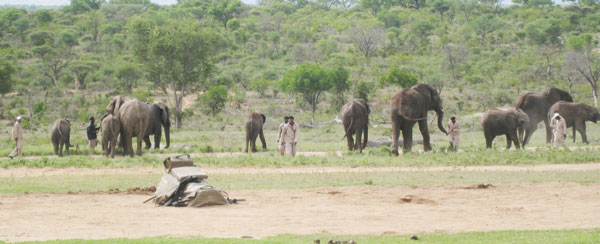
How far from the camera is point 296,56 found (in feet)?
261

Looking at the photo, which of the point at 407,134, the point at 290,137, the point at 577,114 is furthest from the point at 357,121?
the point at 577,114

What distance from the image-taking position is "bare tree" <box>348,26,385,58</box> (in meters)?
82.5

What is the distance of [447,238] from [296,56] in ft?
232

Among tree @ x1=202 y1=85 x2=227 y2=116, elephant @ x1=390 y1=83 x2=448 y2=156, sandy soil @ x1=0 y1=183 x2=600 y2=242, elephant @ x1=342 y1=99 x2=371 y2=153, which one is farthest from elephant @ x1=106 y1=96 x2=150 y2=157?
tree @ x1=202 y1=85 x2=227 y2=116

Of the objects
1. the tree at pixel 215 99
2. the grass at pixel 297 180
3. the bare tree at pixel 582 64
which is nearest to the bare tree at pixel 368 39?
the bare tree at pixel 582 64

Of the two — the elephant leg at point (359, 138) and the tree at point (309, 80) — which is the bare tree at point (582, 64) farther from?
the elephant leg at point (359, 138)

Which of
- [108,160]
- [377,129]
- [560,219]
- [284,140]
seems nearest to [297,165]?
[284,140]

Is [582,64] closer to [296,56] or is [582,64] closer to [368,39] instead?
[368,39]

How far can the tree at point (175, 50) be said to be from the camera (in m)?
43.5

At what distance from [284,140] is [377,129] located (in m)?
15.9

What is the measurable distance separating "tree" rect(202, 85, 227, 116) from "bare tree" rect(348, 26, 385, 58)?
33.8 metres

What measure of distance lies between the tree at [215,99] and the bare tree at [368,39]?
33755 millimetres

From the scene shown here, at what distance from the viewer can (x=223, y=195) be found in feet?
42.1

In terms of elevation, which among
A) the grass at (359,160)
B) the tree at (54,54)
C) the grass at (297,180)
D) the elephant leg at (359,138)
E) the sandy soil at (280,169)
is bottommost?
the sandy soil at (280,169)
